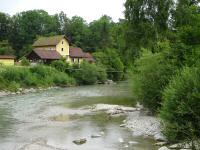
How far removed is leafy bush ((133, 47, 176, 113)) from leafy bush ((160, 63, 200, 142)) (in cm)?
634

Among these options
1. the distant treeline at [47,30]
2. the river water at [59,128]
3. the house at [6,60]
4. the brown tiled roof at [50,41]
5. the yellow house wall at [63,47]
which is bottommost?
the river water at [59,128]

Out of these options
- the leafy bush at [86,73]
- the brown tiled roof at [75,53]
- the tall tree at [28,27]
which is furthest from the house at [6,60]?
the tall tree at [28,27]

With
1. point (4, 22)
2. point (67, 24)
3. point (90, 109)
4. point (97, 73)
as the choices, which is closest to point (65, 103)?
point (90, 109)

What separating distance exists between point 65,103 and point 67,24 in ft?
241

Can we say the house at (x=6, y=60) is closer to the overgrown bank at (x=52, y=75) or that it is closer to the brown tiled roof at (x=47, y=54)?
the overgrown bank at (x=52, y=75)

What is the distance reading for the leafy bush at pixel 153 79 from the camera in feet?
81.7

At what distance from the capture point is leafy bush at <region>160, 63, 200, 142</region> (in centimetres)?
1708

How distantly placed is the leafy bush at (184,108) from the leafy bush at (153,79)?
20.8 feet

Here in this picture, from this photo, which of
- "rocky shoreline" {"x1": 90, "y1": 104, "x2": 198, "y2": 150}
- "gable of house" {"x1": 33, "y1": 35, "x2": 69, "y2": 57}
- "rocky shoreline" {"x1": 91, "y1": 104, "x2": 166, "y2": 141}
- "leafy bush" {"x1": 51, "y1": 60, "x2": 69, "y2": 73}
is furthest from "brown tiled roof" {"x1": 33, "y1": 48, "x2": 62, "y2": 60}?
"rocky shoreline" {"x1": 91, "y1": 104, "x2": 166, "y2": 141}

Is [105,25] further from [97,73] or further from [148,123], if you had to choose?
[148,123]

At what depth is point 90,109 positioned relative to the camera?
33.0 m

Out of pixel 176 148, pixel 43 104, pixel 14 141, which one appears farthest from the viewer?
pixel 43 104

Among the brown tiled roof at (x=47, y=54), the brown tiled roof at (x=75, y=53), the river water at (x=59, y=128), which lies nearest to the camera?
the river water at (x=59, y=128)

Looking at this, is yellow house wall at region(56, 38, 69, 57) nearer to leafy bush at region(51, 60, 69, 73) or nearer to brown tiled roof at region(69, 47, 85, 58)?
brown tiled roof at region(69, 47, 85, 58)
